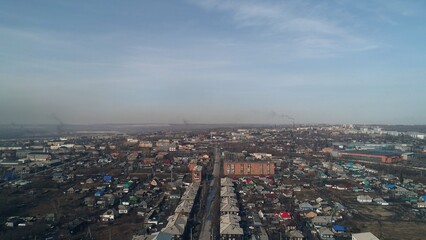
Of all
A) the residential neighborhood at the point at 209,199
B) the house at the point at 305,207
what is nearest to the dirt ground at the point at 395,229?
the residential neighborhood at the point at 209,199

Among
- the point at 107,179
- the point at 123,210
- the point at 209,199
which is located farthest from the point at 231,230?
the point at 107,179

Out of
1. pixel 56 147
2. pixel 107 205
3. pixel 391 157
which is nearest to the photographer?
pixel 107 205

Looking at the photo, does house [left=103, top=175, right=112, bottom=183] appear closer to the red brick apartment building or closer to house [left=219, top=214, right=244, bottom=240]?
the red brick apartment building

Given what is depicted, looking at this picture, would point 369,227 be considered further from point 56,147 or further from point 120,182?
point 56,147

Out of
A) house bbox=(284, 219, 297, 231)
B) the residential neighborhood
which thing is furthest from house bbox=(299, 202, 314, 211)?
house bbox=(284, 219, 297, 231)

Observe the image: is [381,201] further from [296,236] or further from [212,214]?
[212,214]

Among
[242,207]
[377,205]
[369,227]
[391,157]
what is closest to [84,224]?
Result: [242,207]

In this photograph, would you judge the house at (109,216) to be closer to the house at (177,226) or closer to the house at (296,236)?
the house at (177,226)
